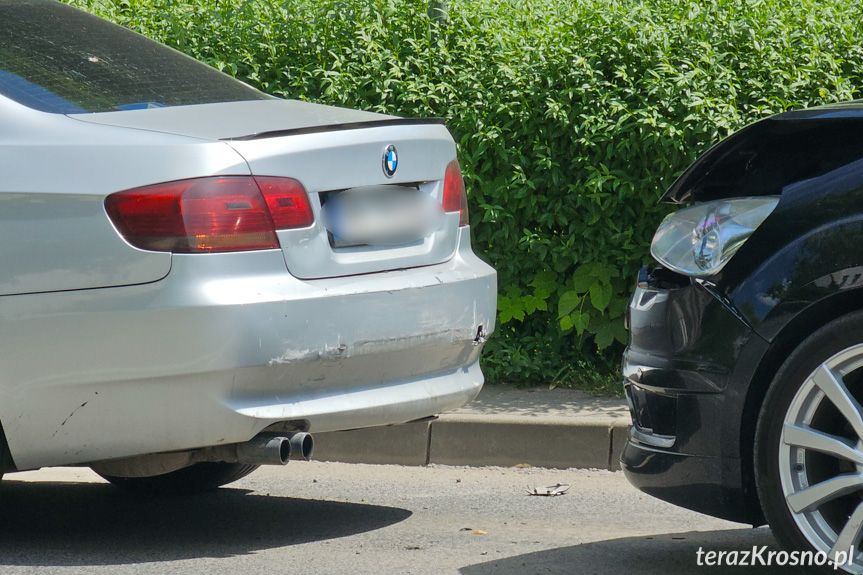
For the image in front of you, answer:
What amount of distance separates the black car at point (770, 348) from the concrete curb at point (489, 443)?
170 centimetres

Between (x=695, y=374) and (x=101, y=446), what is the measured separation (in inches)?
66.3

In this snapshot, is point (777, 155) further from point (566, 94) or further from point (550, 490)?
point (566, 94)

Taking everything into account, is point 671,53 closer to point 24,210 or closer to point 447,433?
point 447,433

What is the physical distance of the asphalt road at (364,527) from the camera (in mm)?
3529

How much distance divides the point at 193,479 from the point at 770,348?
7.93 ft

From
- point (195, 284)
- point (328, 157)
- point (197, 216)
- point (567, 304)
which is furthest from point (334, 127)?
point (567, 304)

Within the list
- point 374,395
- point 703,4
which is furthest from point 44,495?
point 703,4

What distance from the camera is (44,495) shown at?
15.0 ft

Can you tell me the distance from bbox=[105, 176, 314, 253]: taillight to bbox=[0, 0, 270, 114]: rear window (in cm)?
47

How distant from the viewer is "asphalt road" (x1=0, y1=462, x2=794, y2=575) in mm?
3529

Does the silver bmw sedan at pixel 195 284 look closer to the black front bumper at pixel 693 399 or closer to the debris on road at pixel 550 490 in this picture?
the black front bumper at pixel 693 399

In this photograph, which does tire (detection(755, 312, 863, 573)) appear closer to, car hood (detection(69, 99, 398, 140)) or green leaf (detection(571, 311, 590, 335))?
car hood (detection(69, 99, 398, 140))

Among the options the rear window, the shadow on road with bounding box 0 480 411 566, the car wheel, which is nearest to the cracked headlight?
the shadow on road with bounding box 0 480 411 566

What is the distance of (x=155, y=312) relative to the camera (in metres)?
3.23
